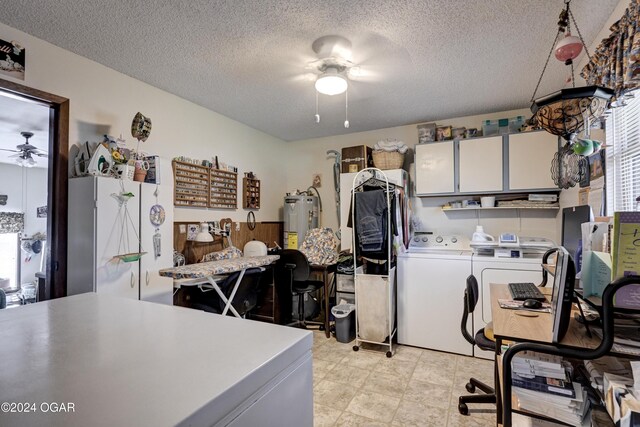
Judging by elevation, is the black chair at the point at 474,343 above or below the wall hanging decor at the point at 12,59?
below

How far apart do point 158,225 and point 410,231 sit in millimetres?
2846

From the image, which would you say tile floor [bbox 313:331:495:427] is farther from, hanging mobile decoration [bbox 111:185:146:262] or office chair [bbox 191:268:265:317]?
hanging mobile decoration [bbox 111:185:146:262]

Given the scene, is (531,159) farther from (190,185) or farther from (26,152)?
(26,152)

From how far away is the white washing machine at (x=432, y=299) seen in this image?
309cm

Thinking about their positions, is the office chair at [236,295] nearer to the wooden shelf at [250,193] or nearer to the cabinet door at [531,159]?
the wooden shelf at [250,193]

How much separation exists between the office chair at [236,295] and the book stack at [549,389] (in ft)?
7.20

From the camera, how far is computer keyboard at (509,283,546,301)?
1.87 metres

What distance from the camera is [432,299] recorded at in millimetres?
3180

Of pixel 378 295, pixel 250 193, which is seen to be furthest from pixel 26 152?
pixel 378 295

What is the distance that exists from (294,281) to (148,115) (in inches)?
89.6

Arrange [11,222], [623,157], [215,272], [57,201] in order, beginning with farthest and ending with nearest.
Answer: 1. [11,222]
2. [215,272]
3. [57,201]
4. [623,157]

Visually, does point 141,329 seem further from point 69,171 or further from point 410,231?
point 410,231

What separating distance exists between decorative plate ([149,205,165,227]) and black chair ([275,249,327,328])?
1.38m

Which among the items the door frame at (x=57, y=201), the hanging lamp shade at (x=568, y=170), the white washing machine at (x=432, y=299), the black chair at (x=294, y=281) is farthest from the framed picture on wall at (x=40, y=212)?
the hanging lamp shade at (x=568, y=170)
